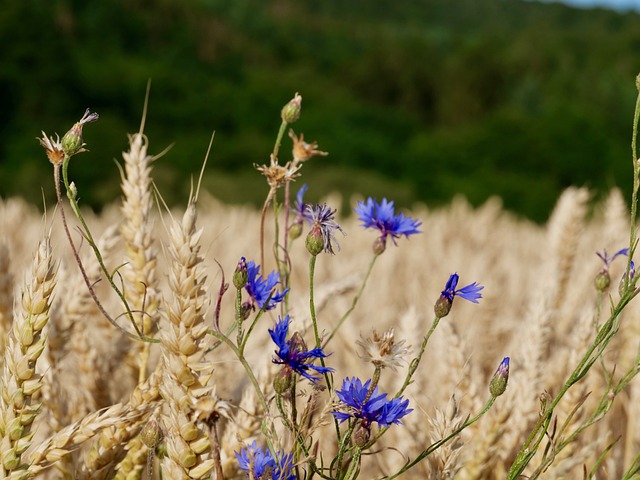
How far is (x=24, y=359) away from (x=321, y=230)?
288mm

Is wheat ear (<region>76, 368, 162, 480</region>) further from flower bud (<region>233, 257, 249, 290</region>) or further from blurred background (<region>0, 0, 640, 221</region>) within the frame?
blurred background (<region>0, 0, 640, 221</region>)

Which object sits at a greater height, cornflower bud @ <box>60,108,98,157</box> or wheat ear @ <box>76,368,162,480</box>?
cornflower bud @ <box>60,108,98,157</box>

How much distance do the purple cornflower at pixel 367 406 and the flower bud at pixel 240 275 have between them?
0.41 ft

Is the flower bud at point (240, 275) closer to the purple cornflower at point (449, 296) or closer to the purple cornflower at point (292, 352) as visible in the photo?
the purple cornflower at point (292, 352)

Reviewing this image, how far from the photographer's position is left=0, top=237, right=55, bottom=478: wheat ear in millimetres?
590

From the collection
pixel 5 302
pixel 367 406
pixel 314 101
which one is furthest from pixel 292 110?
A: pixel 314 101

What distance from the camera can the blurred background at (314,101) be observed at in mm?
12875

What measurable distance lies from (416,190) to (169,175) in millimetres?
6382

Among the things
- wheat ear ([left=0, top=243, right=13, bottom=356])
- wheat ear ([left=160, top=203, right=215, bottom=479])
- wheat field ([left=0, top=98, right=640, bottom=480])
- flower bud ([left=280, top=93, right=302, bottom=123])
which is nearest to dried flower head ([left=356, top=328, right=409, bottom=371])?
wheat field ([left=0, top=98, right=640, bottom=480])

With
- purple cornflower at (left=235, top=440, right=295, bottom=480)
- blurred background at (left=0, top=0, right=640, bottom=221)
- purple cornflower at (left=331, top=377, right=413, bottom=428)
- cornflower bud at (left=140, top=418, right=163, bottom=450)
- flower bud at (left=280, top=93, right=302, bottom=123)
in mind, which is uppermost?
blurred background at (left=0, top=0, right=640, bottom=221)

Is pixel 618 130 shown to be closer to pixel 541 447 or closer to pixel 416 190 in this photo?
pixel 416 190

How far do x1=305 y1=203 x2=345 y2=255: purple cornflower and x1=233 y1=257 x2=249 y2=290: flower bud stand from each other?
66 mm

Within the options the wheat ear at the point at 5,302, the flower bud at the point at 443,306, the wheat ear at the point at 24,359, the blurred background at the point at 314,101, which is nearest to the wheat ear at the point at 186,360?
the wheat ear at the point at 24,359

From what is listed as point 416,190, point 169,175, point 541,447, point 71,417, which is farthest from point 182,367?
point 416,190
